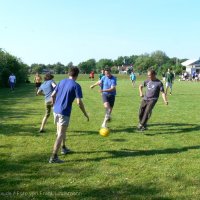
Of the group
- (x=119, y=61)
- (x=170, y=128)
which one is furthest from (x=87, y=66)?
(x=170, y=128)

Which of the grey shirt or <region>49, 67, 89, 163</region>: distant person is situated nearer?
<region>49, 67, 89, 163</region>: distant person

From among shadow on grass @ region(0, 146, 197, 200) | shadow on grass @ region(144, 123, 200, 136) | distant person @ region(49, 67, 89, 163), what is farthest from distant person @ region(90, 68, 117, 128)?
shadow on grass @ region(0, 146, 197, 200)

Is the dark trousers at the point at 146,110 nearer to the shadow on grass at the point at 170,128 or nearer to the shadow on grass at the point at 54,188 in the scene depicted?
the shadow on grass at the point at 170,128

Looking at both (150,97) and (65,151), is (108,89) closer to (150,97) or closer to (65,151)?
(150,97)

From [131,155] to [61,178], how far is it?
2.23m

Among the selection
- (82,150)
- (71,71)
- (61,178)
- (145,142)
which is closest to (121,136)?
(145,142)

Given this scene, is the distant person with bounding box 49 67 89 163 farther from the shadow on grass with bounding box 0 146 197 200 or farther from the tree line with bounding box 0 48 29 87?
the tree line with bounding box 0 48 29 87

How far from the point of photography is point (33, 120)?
44.3 feet

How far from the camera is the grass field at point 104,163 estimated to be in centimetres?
577

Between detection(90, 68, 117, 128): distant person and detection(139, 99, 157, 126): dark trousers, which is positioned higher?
detection(90, 68, 117, 128): distant person

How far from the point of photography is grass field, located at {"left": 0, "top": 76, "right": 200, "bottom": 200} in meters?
5.77

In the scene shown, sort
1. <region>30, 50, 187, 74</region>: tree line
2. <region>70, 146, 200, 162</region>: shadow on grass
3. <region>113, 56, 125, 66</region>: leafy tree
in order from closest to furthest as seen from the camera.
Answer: <region>70, 146, 200, 162</region>: shadow on grass, <region>30, 50, 187, 74</region>: tree line, <region>113, 56, 125, 66</region>: leafy tree

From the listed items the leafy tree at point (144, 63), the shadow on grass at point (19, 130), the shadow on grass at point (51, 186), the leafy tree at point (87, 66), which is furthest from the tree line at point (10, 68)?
the leafy tree at point (144, 63)

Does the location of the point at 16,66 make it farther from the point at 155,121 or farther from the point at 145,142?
the point at 145,142
